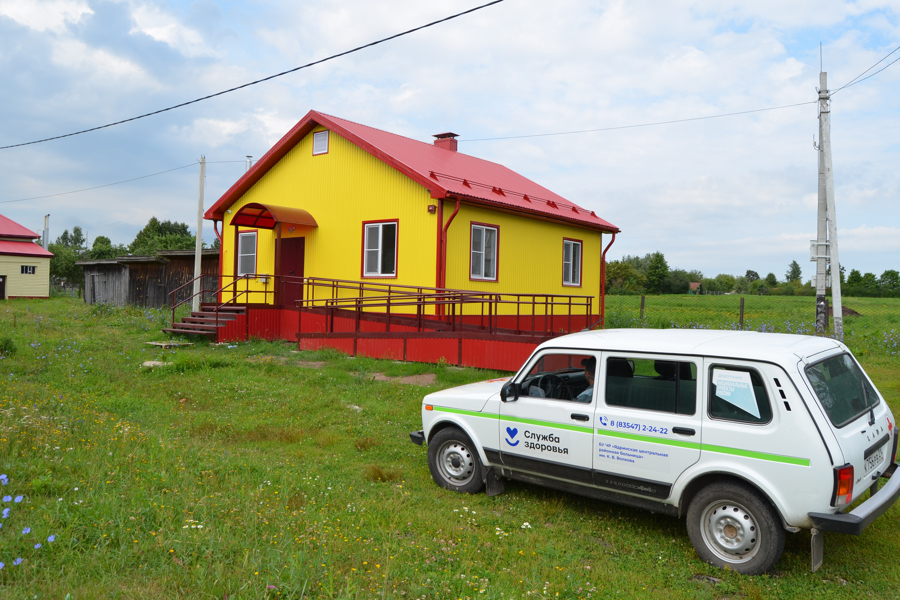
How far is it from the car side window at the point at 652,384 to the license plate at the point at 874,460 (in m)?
1.26

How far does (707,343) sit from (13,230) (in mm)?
50029

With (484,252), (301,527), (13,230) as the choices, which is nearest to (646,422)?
(301,527)

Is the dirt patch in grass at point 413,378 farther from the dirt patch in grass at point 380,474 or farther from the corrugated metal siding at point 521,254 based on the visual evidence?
the dirt patch in grass at point 380,474

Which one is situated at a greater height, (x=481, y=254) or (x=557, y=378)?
(x=481, y=254)

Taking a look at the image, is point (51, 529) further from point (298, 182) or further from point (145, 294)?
point (145, 294)

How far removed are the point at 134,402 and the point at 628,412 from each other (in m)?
7.63

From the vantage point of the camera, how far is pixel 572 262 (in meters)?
22.2

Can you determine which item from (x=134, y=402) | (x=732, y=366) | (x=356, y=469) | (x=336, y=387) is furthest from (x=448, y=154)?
(x=732, y=366)

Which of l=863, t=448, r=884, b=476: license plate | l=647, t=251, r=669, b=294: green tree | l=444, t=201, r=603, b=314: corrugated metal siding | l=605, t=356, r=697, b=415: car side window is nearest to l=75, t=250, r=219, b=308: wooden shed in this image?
l=444, t=201, r=603, b=314: corrugated metal siding

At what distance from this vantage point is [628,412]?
5.16 metres

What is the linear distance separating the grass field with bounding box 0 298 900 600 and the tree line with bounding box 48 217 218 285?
43.2 metres

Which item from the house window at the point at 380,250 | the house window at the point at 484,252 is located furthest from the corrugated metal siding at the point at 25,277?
the house window at the point at 484,252

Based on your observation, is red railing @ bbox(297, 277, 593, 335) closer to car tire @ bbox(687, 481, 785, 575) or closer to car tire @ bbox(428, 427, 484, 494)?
car tire @ bbox(428, 427, 484, 494)

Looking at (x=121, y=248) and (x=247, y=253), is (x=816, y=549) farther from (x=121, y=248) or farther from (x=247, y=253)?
(x=121, y=248)
